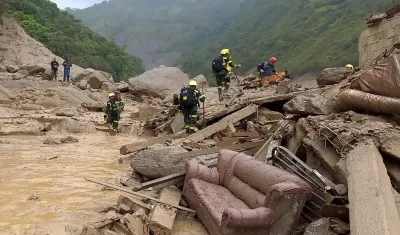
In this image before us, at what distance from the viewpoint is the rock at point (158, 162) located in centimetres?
621

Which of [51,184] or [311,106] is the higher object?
[311,106]

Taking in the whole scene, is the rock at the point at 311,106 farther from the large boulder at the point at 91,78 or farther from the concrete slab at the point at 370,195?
the large boulder at the point at 91,78

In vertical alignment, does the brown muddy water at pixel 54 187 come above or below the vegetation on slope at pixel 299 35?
below

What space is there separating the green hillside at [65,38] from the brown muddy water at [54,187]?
30.0 m

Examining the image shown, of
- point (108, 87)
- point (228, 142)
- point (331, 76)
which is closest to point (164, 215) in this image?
point (228, 142)

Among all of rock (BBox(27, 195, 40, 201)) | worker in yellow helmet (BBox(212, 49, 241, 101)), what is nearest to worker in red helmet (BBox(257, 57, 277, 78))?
worker in yellow helmet (BBox(212, 49, 241, 101))

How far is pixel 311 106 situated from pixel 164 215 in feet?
9.12

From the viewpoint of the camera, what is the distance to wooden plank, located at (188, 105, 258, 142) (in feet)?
30.0

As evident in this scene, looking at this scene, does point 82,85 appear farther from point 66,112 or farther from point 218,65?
point 218,65

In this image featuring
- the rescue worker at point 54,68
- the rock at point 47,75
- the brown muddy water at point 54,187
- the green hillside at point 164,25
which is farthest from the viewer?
the green hillside at point 164,25

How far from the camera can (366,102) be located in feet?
17.2

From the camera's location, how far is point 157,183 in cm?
570

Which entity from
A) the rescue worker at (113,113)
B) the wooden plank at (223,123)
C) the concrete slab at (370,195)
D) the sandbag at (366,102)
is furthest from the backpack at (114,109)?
the concrete slab at (370,195)

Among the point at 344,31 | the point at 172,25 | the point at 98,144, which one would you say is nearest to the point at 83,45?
the point at 344,31
